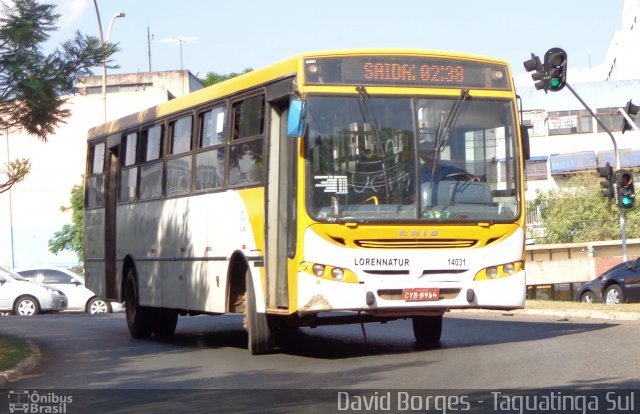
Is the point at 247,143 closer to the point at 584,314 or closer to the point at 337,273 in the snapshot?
the point at 337,273

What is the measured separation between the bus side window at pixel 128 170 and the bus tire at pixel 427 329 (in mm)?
5647

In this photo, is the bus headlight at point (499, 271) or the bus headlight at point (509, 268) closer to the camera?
the bus headlight at point (499, 271)

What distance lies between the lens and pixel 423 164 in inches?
517

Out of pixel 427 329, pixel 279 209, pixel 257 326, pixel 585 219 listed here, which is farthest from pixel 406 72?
pixel 585 219

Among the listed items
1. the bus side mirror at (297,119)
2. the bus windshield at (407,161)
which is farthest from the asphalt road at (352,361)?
the bus side mirror at (297,119)

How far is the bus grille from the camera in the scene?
12867mm

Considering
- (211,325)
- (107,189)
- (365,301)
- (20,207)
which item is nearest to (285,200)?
(365,301)

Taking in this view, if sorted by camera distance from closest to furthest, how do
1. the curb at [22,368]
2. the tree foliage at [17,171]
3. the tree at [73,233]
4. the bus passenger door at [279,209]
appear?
the curb at [22,368] < the bus passenger door at [279,209] < the tree foliage at [17,171] < the tree at [73,233]

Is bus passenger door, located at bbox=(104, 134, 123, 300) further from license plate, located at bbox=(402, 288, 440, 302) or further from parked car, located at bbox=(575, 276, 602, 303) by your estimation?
parked car, located at bbox=(575, 276, 602, 303)

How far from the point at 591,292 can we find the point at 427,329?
17.0 metres

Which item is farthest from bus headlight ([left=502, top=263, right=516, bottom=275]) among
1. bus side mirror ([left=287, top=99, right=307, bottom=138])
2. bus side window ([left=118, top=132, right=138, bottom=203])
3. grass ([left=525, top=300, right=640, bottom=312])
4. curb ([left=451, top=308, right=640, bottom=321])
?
grass ([left=525, top=300, right=640, bottom=312])

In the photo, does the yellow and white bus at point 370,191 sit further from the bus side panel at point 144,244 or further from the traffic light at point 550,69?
the traffic light at point 550,69

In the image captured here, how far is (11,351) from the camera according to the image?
50.6 ft

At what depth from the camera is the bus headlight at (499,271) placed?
13242 millimetres
